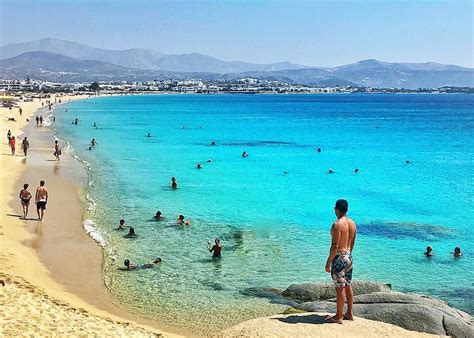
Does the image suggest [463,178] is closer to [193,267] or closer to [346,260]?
[193,267]

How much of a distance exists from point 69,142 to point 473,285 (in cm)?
4234

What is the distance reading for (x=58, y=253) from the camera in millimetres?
16828

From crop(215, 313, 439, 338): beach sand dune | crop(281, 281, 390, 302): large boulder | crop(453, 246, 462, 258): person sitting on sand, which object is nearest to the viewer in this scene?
crop(215, 313, 439, 338): beach sand dune

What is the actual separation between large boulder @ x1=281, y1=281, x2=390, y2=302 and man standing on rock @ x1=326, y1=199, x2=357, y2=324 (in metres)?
4.19

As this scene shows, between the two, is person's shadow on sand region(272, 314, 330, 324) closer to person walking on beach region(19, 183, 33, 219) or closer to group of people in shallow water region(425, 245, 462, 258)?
group of people in shallow water region(425, 245, 462, 258)

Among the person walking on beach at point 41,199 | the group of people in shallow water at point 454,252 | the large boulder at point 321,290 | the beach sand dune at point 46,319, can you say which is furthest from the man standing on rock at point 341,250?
the person walking on beach at point 41,199

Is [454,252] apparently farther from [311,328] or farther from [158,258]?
[311,328]

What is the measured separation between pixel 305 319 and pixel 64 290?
7.08 m

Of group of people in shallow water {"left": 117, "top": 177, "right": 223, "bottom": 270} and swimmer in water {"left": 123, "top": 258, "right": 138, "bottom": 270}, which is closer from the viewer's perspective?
swimmer in water {"left": 123, "top": 258, "right": 138, "bottom": 270}

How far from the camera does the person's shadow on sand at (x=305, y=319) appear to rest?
9258 mm

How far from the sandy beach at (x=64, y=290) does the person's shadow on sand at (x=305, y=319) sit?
2 centimetres

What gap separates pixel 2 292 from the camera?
11.2m

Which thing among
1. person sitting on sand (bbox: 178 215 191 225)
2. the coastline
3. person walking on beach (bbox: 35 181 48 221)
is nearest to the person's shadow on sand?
the coastline

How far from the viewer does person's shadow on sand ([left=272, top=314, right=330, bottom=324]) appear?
30.4 feet
